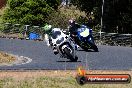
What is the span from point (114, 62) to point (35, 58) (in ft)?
12.4

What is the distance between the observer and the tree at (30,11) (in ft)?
167

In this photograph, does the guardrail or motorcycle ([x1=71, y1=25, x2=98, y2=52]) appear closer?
motorcycle ([x1=71, y1=25, x2=98, y2=52])

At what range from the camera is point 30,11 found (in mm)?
51812

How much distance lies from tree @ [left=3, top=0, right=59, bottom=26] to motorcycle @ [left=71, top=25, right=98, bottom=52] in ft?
70.5

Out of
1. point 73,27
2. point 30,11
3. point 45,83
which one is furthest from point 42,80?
point 30,11

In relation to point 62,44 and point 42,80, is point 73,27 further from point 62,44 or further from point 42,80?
point 42,80

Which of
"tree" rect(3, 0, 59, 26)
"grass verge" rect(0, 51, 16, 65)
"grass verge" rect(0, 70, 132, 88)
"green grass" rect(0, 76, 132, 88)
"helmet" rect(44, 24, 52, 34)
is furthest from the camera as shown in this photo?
"tree" rect(3, 0, 59, 26)

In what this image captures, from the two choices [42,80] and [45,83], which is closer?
[45,83]

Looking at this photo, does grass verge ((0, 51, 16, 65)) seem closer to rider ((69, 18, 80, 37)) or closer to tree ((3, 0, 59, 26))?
rider ((69, 18, 80, 37))

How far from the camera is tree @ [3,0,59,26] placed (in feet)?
167

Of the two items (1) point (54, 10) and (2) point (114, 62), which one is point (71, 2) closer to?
(1) point (54, 10)

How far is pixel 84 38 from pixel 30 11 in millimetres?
23207

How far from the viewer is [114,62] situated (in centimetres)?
2231

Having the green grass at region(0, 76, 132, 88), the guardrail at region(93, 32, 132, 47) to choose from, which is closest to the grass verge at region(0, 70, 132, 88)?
the green grass at region(0, 76, 132, 88)
